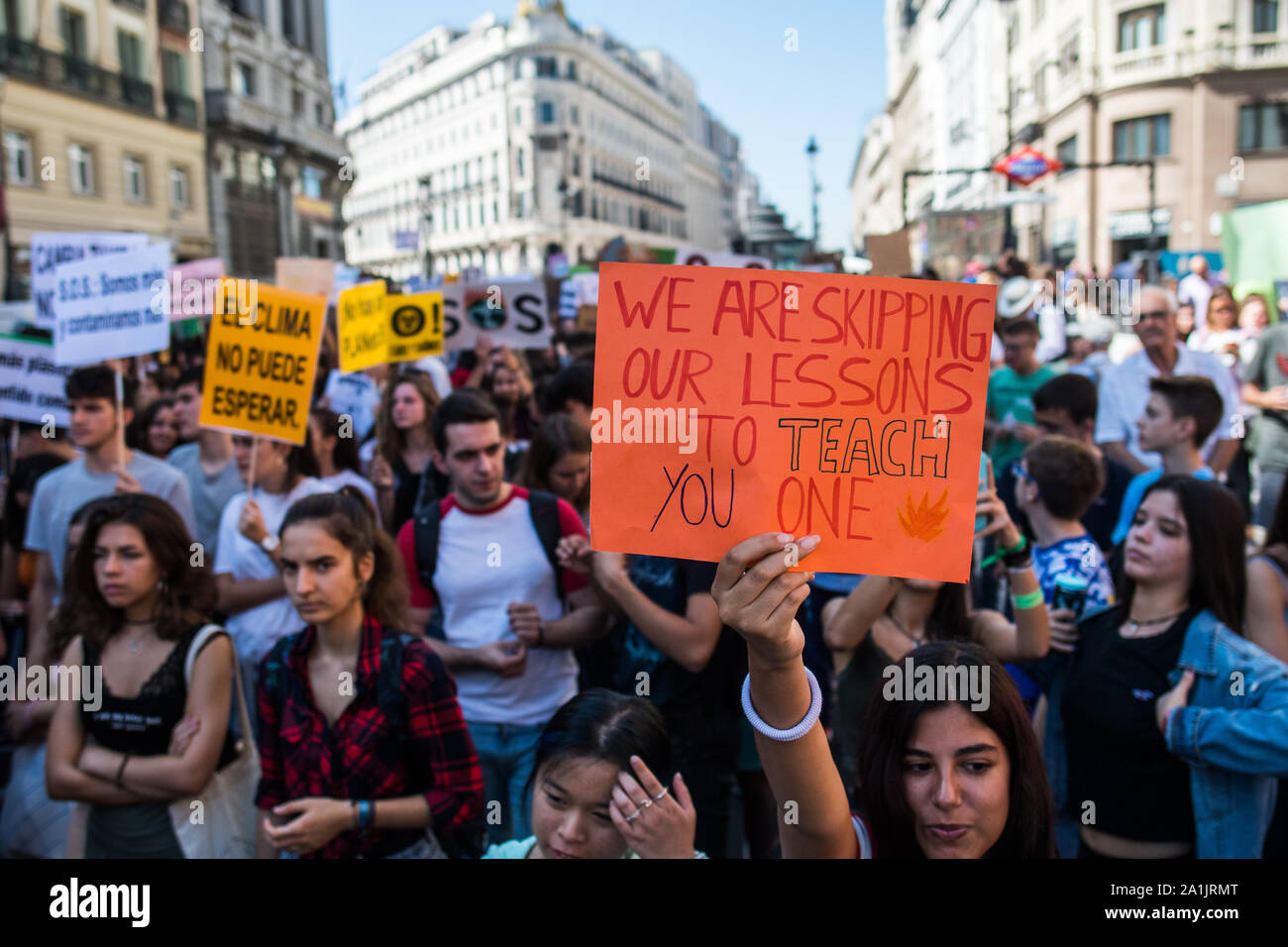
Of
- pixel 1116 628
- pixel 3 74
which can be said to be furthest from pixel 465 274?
pixel 3 74

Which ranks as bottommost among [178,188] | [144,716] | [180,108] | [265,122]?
[144,716]

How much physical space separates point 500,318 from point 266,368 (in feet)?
10.1

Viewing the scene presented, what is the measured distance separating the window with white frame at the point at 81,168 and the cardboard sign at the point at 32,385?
952 inches

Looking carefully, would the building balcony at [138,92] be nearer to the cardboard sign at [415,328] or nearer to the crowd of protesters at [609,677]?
the cardboard sign at [415,328]

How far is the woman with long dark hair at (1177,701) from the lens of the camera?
2.38 meters

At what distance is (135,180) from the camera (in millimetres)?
28328

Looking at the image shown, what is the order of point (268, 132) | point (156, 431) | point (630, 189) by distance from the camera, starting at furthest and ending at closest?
point (630, 189) < point (268, 132) < point (156, 431)

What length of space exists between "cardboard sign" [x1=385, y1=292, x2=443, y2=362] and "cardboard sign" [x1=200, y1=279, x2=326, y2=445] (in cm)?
170

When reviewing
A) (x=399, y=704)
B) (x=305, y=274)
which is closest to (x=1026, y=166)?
(x=305, y=274)

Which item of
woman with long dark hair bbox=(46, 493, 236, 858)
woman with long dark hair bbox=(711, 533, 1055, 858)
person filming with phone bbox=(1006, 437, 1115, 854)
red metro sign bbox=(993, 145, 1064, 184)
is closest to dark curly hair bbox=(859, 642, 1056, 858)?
woman with long dark hair bbox=(711, 533, 1055, 858)

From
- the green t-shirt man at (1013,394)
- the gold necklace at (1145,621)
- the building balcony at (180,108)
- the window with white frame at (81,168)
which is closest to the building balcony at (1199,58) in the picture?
the building balcony at (180,108)

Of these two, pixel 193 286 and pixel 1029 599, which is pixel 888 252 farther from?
pixel 193 286

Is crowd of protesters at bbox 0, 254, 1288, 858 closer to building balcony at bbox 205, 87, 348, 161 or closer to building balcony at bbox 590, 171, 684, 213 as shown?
building balcony at bbox 205, 87, 348, 161
